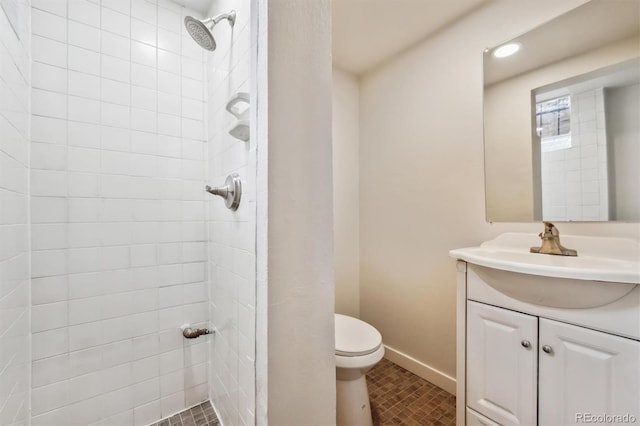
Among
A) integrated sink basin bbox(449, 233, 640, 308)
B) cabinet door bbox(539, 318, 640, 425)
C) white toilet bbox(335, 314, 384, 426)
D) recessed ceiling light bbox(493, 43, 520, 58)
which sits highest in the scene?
recessed ceiling light bbox(493, 43, 520, 58)

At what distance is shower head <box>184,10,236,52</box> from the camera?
38.1 inches

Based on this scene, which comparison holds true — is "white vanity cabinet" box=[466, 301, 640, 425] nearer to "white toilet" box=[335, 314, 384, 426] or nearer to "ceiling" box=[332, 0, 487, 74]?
"white toilet" box=[335, 314, 384, 426]

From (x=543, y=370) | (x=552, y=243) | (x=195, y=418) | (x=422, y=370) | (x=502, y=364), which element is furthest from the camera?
(x=422, y=370)

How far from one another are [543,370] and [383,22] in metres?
1.82

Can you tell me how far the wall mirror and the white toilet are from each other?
0.92 meters

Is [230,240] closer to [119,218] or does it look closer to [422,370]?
[119,218]

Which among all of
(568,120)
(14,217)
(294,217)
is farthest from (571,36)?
(14,217)

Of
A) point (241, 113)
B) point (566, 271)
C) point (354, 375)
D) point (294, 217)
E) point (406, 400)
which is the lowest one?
point (406, 400)

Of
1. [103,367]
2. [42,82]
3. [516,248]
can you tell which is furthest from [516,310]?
[42,82]

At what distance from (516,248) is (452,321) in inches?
21.8

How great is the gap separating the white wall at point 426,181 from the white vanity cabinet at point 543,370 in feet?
1.55

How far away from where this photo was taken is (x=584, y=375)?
793 mm

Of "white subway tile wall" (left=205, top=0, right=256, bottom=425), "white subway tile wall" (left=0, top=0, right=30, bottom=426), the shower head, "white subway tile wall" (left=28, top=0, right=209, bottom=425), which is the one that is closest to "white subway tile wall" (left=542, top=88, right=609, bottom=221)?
"white subway tile wall" (left=205, top=0, right=256, bottom=425)

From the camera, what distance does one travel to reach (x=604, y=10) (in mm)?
1052
